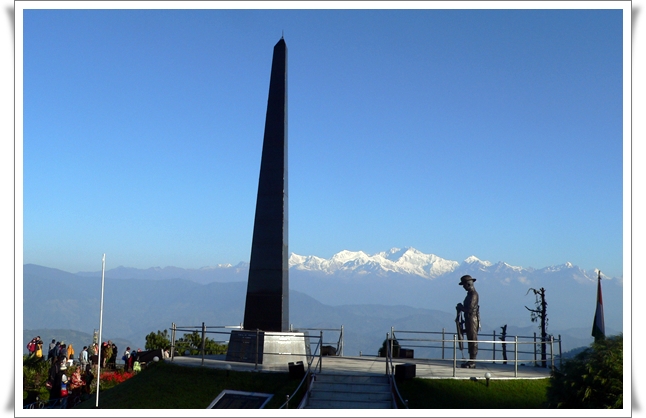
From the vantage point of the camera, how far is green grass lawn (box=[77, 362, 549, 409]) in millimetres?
17797

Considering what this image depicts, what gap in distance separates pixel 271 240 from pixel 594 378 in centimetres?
1200

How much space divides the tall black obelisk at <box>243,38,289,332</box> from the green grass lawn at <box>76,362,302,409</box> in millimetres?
3381

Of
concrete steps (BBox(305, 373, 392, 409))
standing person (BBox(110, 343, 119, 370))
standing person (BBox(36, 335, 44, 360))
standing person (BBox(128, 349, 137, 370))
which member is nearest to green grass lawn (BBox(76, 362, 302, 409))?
concrete steps (BBox(305, 373, 392, 409))

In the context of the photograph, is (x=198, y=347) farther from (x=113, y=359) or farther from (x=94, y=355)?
(x=94, y=355)

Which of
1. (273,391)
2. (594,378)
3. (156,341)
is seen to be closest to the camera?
(594,378)

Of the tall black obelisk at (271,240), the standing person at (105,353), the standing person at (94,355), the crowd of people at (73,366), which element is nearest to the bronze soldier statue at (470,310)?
the tall black obelisk at (271,240)

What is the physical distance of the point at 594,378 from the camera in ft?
45.9

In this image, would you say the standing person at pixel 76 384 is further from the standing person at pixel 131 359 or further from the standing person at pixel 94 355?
the standing person at pixel 131 359

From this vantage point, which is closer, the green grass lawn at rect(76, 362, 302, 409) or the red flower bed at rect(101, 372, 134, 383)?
the green grass lawn at rect(76, 362, 302, 409)

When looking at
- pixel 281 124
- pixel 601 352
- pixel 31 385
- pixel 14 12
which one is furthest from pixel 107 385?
pixel 601 352

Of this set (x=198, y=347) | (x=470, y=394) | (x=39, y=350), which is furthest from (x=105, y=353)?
(x=470, y=394)

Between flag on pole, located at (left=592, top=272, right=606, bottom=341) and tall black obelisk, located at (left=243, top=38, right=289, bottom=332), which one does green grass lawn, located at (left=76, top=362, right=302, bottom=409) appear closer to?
tall black obelisk, located at (left=243, top=38, right=289, bottom=332)

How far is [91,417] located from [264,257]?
10.2 metres

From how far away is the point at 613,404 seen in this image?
45.0 feet
